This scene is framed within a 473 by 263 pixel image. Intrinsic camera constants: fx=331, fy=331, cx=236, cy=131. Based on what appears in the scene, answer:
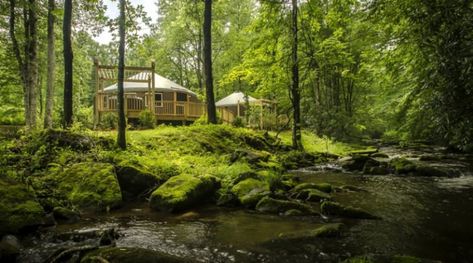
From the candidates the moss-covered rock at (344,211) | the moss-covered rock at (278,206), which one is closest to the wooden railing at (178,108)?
the moss-covered rock at (278,206)

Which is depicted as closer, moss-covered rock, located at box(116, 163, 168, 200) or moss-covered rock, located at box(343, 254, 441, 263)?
moss-covered rock, located at box(343, 254, 441, 263)

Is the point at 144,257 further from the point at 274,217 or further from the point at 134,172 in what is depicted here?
the point at 134,172

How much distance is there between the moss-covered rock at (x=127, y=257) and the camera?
4.21 m

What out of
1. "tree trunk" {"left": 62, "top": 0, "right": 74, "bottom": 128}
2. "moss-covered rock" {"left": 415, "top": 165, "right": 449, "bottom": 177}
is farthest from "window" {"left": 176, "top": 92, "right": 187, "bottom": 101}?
"moss-covered rock" {"left": 415, "top": 165, "right": 449, "bottom": 177}

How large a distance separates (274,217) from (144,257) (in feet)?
10.9

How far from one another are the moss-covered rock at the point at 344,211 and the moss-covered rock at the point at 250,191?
5.24ft

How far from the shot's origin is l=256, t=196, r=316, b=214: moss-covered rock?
23.6 ft

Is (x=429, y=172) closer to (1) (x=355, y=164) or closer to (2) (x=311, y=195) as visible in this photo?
(1) (x=355, y=164)

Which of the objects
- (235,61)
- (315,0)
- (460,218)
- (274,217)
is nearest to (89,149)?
(274,217)

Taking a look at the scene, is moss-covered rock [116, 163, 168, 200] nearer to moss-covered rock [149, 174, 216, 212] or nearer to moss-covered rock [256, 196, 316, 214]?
moss-covered rock [149, 174, 216, 212]

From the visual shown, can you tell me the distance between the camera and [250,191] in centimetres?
852

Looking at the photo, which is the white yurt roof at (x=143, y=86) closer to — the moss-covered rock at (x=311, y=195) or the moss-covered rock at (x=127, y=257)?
the moss-covered rock at (x=311, y=195)

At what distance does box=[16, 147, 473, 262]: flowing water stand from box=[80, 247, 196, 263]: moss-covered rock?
67cm

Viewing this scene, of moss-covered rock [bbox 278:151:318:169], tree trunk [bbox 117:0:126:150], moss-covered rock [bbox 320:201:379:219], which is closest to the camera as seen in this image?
moss-covered rock [bbox 320:201:379:219]
